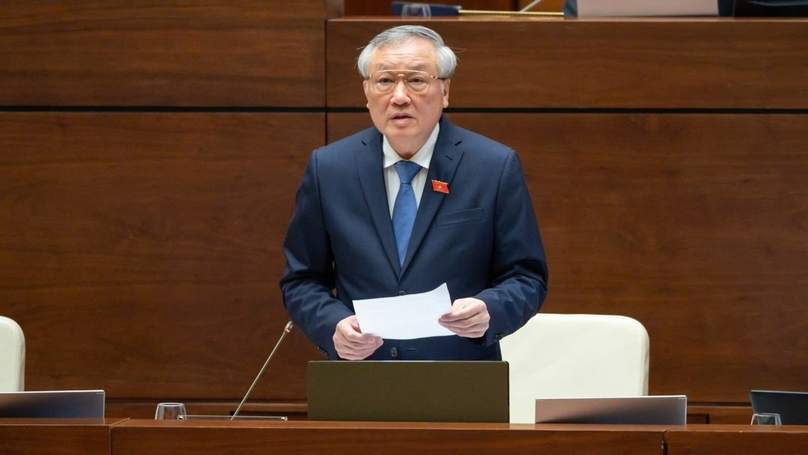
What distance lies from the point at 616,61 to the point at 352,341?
1.52 meters

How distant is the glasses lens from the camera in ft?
7.79

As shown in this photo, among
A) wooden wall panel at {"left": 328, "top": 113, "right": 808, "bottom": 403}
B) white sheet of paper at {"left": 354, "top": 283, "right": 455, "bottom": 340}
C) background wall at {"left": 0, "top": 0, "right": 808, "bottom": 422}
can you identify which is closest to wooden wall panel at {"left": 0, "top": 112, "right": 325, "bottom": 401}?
background wall at {"left": 0, "top": 0, "right": 808, "bottom": 422}

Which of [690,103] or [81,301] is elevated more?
[690,103]

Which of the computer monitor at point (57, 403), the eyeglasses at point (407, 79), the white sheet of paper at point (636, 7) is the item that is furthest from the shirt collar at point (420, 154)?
the white sheet of paper at point (636, 7)

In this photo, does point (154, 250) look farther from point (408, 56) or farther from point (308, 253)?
point (408, 56)

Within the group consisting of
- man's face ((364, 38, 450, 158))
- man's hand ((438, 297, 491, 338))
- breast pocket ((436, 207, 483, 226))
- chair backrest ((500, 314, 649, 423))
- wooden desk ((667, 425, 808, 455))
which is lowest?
chair backrest ((500, 314, 649, 423))

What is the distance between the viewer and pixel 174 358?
3.25 metres

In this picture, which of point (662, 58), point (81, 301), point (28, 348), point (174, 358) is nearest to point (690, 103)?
point (662, 58)

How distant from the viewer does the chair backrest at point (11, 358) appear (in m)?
2.46

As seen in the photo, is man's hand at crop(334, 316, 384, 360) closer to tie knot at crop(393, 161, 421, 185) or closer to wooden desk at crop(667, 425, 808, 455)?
tie knot at crop(393, 161, 421, 185)

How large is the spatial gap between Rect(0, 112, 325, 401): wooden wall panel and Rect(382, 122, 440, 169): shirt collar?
81 cm

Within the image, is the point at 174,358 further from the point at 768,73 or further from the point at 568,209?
the point at 768,73

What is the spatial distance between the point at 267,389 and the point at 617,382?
1.20 metres

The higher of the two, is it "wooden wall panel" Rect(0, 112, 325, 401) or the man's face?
the man's face
